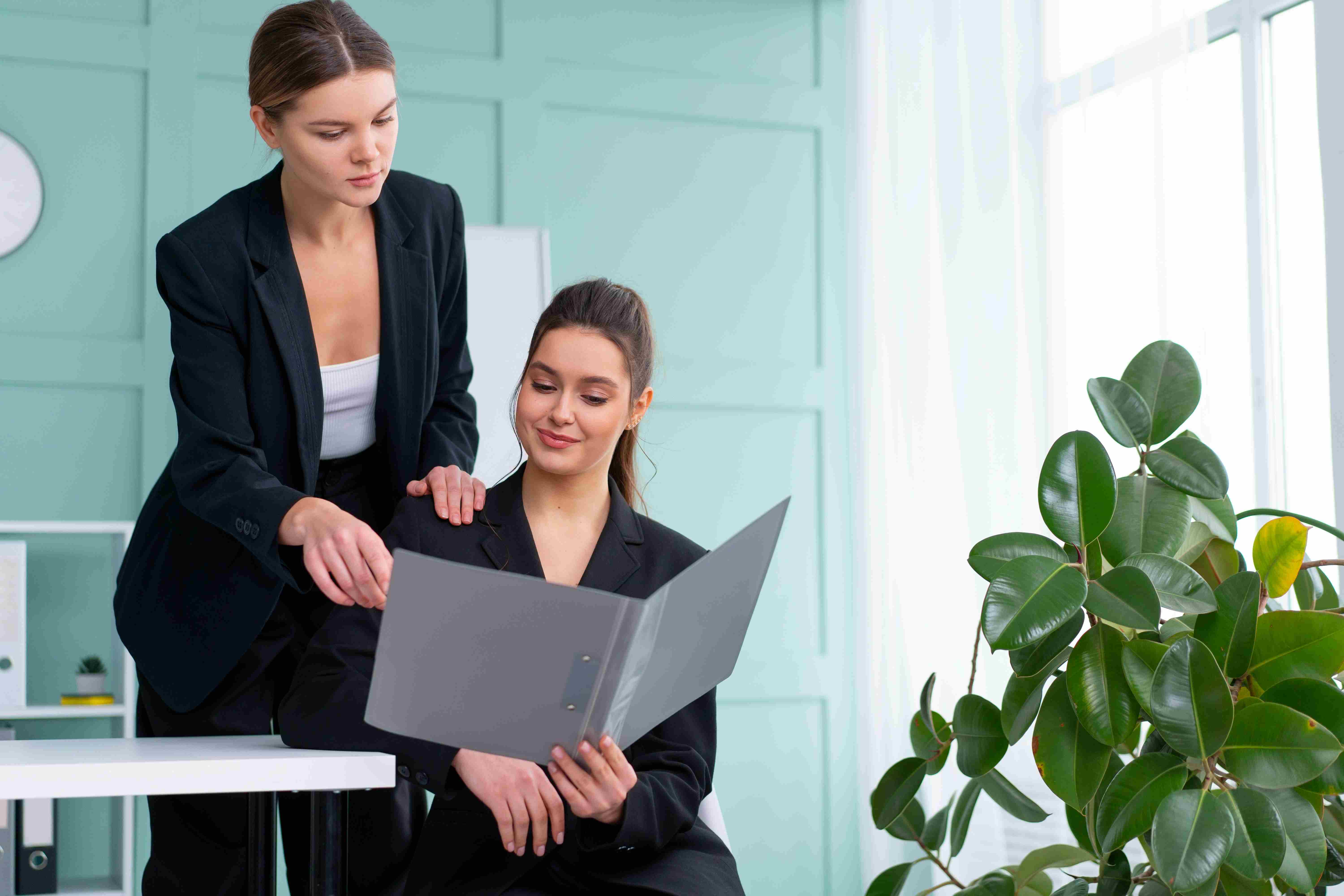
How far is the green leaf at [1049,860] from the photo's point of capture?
6.15 ft

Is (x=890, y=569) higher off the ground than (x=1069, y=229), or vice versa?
(x=1069, y=229)

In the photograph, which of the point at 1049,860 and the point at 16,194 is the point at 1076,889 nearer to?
the point at 1049,860

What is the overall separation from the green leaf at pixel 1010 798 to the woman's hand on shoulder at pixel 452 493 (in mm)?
857

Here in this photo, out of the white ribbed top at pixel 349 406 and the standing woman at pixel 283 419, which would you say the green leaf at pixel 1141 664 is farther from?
the white ribbed top at pixel 349 406

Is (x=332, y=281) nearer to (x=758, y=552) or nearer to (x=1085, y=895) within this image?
(x=758, y=552)

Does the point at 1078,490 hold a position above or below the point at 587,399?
below

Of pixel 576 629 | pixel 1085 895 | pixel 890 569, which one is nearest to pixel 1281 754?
pixel 1085 895

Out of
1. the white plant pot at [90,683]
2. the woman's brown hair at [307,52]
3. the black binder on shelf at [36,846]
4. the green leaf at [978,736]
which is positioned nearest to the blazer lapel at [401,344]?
the woman's brown hair at [307,52]

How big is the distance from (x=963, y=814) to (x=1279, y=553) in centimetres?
64

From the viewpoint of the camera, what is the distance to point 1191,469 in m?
1.66

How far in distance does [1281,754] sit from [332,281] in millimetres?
1237

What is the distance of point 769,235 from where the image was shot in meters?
3.99

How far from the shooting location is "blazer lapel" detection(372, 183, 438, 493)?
1606 mm

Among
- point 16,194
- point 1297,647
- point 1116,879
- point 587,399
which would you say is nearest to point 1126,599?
point 1297,647
